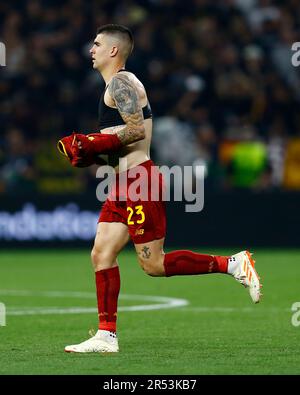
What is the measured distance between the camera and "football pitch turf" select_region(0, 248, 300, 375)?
7531 mm

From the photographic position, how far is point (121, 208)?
8531mm

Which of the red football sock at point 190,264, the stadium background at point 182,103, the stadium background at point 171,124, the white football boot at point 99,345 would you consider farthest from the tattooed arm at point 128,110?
A: the stadium background at point 182,103

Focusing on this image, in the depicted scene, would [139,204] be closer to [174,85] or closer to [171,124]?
[171,124]

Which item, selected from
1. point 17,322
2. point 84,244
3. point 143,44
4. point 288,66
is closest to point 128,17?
point 143,44

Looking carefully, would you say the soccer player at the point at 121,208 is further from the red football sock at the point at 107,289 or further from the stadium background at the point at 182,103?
the stadium background at the point at 182,103

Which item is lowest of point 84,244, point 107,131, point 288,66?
point 84,244

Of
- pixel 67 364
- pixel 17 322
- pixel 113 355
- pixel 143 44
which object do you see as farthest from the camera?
pixel 143 44

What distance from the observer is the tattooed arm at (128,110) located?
8.34 metres

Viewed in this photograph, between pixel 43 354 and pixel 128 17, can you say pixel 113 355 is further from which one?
pixel 128 17

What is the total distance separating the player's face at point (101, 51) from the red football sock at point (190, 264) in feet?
5.03

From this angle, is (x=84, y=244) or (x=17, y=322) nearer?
(x=17, y=322)

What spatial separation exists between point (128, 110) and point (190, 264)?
1246 millimetres

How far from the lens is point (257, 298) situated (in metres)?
8.60

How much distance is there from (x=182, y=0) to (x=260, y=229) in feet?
17.5
